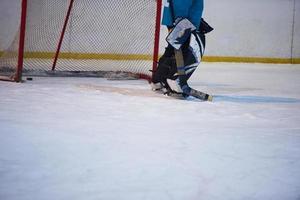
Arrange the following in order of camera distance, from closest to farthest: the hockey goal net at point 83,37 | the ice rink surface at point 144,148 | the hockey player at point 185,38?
the ice rink surface at point 144,148 < the hockey player at point 185,38 < the hockey goal net at point 83,37

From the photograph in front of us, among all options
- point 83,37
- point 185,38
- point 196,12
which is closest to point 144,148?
point 185,38

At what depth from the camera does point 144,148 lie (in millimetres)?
1829

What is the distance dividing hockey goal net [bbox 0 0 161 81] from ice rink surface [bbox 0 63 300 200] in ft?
3.71

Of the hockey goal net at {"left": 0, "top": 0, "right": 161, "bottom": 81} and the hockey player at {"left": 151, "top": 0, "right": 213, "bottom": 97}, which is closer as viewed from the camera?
the hockey player at {"left": 151, "top": 0, "right": 213, "bottom": 97}

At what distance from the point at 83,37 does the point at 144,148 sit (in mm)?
4816

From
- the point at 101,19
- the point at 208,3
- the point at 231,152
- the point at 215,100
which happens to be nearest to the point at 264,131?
the point at 231,152

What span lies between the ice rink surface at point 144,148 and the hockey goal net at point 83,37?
3.71 ft

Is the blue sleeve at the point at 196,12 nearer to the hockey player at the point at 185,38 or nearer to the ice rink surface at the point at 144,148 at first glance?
the hockey player at the point at 185,38

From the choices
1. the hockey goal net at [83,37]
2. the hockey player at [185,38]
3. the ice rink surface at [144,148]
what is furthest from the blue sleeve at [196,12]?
the hockey goal net at [83,37]

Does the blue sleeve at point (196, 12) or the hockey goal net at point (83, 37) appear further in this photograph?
the hockey goal net at point (83, 37)

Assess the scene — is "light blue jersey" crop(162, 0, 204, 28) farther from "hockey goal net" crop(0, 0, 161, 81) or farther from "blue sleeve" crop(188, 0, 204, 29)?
"hockey goal net" crop(0, 0, 161, 81)

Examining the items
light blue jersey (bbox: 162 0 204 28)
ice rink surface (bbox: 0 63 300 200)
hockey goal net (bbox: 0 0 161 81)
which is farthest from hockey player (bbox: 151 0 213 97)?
hockey goal net (bbox: 0 0 161 81)

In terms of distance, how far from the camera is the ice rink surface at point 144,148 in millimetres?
1353

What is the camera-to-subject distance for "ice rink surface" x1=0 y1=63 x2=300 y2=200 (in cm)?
135
